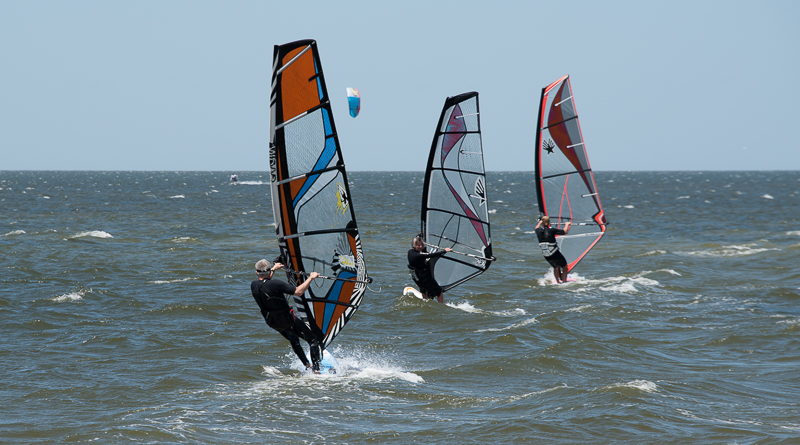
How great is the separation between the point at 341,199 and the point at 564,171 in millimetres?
10037

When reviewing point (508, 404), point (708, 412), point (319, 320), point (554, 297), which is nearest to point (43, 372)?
point (319, 320)

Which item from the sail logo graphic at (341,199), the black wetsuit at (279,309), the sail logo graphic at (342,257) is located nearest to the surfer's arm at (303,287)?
the black wetsuit at (279,309)

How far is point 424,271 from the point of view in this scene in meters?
16.6

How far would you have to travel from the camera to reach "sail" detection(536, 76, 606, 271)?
19.3 m

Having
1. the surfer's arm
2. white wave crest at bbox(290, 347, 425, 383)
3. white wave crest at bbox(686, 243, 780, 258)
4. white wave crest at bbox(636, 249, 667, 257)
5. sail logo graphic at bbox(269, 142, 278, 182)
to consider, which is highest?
sail logo graphic at bbox(269, 142, 278, 182)

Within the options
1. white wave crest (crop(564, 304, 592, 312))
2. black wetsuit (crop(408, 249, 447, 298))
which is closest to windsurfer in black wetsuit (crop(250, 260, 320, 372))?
black wetsuit (crop(408, 249, 447, 298))

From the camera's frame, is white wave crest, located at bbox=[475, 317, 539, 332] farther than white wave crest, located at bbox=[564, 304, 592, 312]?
No

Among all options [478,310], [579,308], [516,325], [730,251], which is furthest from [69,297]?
[730,251]

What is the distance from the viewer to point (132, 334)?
46.7ft

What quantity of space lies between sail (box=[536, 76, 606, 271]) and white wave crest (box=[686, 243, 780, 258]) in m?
8.83

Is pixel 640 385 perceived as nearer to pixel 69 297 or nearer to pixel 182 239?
pixel 69 297

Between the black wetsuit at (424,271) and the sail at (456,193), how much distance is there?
Result: 0.81 ft

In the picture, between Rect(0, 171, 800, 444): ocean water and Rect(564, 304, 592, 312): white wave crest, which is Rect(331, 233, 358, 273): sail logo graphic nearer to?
Rect(0, 171, 800, 444): ocean water

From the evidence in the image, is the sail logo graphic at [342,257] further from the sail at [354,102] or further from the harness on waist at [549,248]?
the harness on waist at [549,248]
